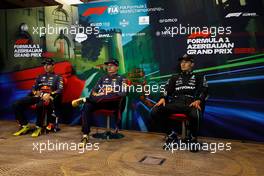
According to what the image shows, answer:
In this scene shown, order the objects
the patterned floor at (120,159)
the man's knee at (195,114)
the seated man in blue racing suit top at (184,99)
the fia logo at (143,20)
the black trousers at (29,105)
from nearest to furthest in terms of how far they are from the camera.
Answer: the patterned floor at (120,159) < the man's knee at (195,114) < the seated man in blue racing suit top at (184,99) < the black trousers at (29,105) < the fia logo at (143,20)

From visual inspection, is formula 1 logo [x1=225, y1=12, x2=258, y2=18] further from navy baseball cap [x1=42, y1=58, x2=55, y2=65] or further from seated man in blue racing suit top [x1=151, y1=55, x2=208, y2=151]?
navy baseball cap [x1=42, y1=58, x2=55, y2=65]

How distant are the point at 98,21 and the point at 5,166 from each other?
9.55ft

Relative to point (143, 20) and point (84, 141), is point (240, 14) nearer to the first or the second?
point (143, 20)

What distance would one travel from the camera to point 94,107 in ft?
14.7

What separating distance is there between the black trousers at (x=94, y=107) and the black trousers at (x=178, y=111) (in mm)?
529

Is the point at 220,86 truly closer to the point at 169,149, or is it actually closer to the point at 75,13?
the point at 169,149

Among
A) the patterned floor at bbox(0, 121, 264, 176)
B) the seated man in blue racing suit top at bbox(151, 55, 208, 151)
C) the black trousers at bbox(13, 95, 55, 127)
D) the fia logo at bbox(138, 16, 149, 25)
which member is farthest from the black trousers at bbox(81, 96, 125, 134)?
the fia logo at bbox(138, 16, 149, 25)

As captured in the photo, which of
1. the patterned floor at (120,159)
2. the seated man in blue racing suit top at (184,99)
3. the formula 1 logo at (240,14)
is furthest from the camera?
the formula 1 logo at (240,14)

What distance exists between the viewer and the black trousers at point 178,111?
3844 mm

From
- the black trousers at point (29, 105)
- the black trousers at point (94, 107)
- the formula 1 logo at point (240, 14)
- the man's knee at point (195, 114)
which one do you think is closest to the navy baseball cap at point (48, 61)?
the black trousers at point (29, 105)

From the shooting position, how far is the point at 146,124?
499 centimetres

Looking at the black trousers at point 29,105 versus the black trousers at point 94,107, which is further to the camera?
the black trousers at point 29,105

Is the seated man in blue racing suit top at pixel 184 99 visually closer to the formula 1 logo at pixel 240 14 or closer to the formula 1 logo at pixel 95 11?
the formula 1 logo at pixel 240 14

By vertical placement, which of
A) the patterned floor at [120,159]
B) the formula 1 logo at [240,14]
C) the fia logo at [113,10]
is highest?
the fia logo at [113,10]
